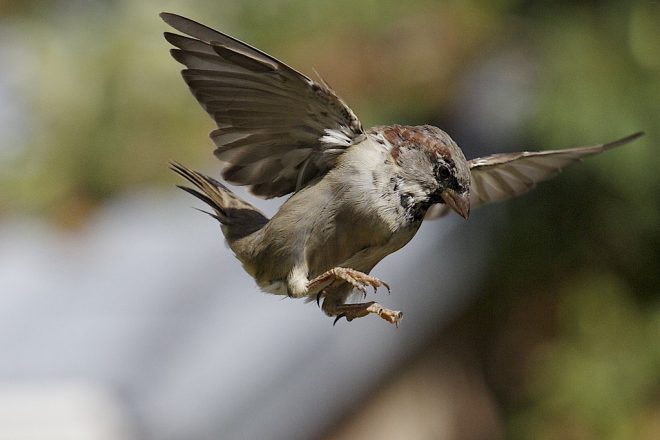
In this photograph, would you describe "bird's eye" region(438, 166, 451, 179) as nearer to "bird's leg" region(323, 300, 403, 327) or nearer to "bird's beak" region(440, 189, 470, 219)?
"bird's beak" region(440, 189, 470, 219)

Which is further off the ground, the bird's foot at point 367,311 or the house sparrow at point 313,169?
the house sparrow at point 313,169

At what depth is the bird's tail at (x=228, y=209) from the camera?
3.80m

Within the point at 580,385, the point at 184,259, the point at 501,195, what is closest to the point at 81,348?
the point at 184,259

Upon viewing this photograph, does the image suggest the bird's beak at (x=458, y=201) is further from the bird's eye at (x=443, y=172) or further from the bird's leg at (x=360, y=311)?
the bird's leg at (x=360, y=311)

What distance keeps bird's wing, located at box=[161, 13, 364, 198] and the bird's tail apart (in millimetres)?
203

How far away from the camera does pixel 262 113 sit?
3.41 meters

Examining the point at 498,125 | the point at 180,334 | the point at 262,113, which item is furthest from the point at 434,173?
the point at 180,334

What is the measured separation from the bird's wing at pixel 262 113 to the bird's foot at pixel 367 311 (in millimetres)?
414

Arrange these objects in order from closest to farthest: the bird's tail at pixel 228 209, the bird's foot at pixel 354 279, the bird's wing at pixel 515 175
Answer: the bird's foot at pixel 354 279
the bird's tail at pixel 228 209
the bird's wing at pixel 515 175

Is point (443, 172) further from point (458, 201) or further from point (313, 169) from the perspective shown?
point (313, 169)

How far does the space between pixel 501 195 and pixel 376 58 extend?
1794mm

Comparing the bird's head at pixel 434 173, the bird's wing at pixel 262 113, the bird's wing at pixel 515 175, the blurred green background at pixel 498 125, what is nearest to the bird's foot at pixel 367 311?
the bird's head at pixel 434 173

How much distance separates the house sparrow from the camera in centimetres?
319

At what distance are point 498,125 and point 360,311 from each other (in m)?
2.76
